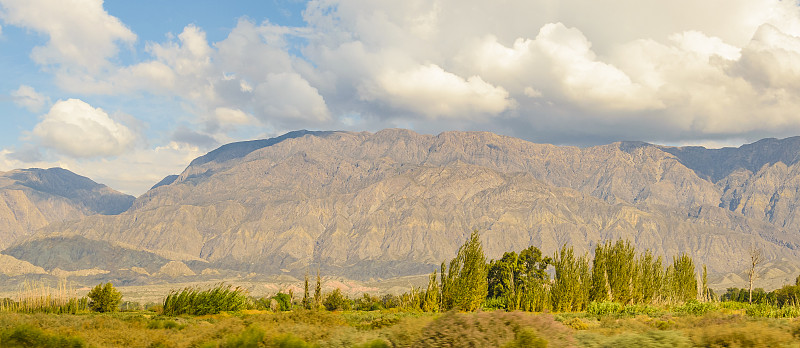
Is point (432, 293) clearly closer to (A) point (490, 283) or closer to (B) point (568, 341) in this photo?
(B) point (568, 341)

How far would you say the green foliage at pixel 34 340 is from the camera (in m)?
22.2

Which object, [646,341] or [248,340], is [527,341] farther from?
[248,340]

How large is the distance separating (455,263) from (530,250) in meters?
47.7

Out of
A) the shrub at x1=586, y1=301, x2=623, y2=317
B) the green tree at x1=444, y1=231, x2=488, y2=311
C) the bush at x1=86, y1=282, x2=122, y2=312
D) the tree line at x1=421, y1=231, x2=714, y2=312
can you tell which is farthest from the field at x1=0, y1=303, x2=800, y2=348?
the bush at x1=86, y1=282, x2=122, y2=312

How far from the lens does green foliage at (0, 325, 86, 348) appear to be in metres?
22.2

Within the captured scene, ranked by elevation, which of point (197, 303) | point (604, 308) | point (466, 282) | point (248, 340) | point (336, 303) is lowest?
point (336, 303)

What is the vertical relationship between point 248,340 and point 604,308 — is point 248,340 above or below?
above

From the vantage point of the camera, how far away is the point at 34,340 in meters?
22.5

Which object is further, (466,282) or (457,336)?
(466,282)

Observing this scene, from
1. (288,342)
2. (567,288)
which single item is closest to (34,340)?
(288,342)

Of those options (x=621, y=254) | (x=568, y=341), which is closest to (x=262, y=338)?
(x=568, y=341)

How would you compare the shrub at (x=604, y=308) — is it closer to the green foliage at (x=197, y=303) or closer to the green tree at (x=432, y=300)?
the green tree at (x=432, y=300)

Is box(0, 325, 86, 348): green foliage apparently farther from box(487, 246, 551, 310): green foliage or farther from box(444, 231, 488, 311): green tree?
box(487, 246, 551, 310): green foliage

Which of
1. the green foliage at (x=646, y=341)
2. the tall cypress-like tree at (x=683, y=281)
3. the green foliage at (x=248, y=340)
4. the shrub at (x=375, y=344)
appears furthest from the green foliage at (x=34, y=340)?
the tall cypress-like tree at (x=683, y=281)
